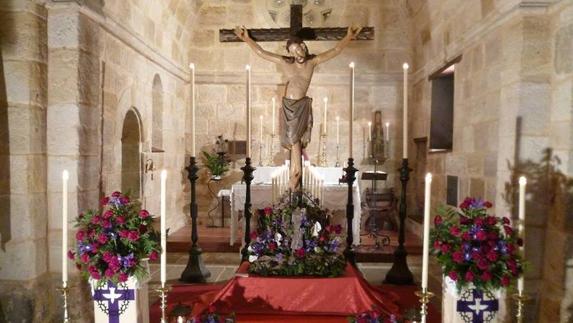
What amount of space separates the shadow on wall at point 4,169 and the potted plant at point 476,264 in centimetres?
272

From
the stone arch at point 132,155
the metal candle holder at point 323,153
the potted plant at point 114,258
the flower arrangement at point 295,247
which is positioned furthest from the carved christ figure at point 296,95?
the metal candle holder at point 323,153

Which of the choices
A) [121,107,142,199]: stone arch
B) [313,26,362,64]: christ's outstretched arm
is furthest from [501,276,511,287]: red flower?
[121,107,142,199]: stone arch

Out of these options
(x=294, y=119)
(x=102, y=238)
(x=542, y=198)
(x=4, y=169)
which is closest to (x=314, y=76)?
(x=294, y=119)

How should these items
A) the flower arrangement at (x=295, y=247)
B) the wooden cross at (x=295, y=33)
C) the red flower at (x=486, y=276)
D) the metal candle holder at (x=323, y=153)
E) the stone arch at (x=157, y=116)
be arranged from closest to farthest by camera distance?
the red flower at (x=486, y=276)
the flower arrangement at (x=295, y=247)
the wooden cross at (x=295, y=33)
the stone arch at (x=157, y=116)
the metal candle holder at (x=323, y=153)

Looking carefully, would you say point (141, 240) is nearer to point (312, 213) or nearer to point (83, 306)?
point (83, 306)

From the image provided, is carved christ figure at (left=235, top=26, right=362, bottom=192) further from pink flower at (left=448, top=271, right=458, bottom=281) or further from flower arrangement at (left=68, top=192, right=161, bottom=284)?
pink flower at (left=448, top=271, right=458, bottom=281)

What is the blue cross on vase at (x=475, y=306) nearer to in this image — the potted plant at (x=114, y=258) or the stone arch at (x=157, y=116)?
the potted plant at (x=114, y=258)

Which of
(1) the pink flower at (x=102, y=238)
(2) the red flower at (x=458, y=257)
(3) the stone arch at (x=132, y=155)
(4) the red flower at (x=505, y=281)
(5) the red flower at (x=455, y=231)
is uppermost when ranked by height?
(3) the stone arch at (x=132, y=155)

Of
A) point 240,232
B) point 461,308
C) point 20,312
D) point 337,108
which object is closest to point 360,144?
point 337,108

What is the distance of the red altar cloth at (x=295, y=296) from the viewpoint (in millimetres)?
2750

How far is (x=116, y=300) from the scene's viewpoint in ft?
6.83

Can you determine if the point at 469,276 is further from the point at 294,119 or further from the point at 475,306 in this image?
the point at 294,119

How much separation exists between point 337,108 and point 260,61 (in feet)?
5.01

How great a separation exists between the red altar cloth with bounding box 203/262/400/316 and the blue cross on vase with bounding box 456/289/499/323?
775mm
